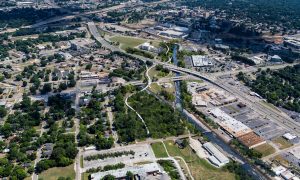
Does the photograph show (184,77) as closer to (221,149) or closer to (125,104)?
(125,104)

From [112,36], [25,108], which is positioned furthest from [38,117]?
[112,36]

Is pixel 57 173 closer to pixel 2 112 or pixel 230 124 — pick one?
pixel 2 112

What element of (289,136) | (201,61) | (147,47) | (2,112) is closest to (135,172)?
(289,136)

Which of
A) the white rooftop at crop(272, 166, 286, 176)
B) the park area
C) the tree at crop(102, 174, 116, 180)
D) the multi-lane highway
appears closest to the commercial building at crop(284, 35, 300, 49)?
Result: the multi-lane highway

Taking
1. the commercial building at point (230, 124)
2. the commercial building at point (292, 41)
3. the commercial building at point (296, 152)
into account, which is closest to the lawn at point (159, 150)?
the commercial building at point (230, 124)

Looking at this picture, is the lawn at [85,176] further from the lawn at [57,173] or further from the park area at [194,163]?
the park area at [194,163]

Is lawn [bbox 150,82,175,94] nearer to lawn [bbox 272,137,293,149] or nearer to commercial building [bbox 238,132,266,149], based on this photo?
commercial building [bbox 238,132,266,149]
